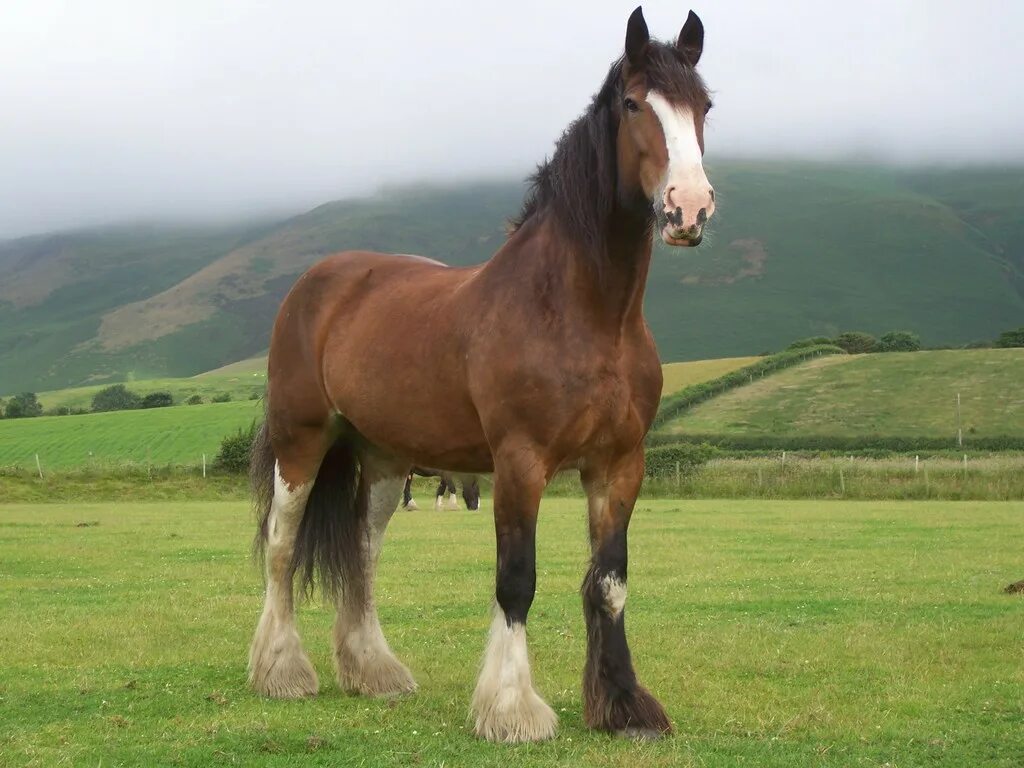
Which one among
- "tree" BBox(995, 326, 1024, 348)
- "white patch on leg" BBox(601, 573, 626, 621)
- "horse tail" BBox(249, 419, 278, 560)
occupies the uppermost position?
"tree" BBox(995, 326, 1024, 348)

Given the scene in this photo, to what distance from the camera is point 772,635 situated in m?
9.20

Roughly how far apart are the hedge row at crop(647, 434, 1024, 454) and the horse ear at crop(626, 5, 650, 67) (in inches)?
1886

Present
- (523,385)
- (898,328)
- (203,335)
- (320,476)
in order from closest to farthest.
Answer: (523,385), (320,476), (898,328), (203,335)

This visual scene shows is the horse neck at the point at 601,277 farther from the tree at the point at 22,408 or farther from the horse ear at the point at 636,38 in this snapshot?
the tree at the point at 22,408

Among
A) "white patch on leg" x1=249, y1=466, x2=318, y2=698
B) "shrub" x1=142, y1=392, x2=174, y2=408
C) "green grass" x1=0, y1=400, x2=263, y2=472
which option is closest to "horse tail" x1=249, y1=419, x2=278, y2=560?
"white patch on leg" x1=249, y1=466, x2=318, y2=698

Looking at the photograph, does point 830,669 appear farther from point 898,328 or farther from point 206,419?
point 898,328

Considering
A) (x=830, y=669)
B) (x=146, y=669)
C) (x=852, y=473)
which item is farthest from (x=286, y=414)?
(x=852, y=473)

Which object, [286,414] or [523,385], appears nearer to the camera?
[523,385]

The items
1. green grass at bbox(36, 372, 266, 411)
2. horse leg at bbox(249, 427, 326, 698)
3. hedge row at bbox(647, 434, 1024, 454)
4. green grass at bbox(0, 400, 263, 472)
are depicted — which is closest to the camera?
horse leg at bbox(249, 427, 326, 698)

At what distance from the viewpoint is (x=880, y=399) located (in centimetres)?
6475

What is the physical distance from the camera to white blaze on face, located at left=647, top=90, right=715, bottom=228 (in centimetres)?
508

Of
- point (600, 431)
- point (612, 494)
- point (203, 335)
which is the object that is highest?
point (203, 335)

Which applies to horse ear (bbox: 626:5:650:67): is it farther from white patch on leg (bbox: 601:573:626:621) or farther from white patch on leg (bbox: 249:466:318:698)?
white patch on leg (bbox: 249:466:318:698)

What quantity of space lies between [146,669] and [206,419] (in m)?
64.8
